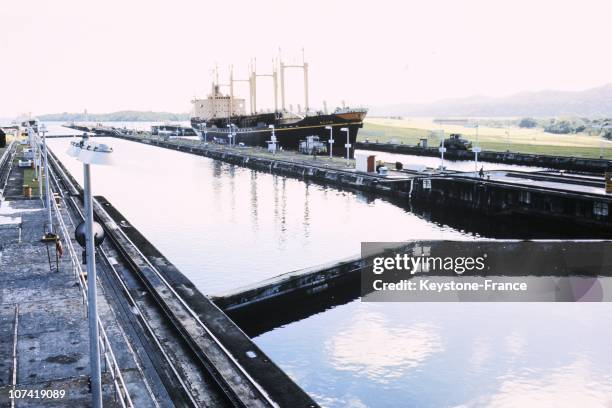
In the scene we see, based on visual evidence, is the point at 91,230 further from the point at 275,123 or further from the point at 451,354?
the point at 275,123

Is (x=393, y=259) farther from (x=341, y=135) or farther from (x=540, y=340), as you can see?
(x=341, y=135)

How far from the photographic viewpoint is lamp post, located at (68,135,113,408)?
803 centimetres

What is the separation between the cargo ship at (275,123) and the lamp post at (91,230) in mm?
52200

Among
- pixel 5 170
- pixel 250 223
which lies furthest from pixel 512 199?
pixel 5 170

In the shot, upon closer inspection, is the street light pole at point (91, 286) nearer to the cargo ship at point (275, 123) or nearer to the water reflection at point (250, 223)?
the water reflection at point (250, 223)

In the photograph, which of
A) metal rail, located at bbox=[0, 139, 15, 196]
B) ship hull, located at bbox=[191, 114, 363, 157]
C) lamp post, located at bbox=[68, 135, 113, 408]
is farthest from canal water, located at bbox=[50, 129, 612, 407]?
ship hull, located at bbox=[191, 114, 363, 157]

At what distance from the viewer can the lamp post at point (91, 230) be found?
8031 millimetres

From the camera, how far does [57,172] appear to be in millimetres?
64938

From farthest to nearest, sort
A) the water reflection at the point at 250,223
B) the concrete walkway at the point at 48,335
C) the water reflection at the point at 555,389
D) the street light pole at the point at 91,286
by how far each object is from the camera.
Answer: the water reflection at the point at 250,223 < the water reflection at the point at 555,389 < the concrete walkway at the point at 48,335 < the street light pole at the point at 91,286

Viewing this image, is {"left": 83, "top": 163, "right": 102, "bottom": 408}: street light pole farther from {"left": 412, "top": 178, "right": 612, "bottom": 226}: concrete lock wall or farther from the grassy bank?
the grassy bank

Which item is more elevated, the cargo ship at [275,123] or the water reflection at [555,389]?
the cargo ship at [275,123]

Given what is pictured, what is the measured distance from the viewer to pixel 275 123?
98.2 m

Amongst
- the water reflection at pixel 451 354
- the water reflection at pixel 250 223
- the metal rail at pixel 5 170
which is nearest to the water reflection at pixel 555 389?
the water reflection at pixel 451 354

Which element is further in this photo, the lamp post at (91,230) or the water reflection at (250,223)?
the water reflection at (250,223)
